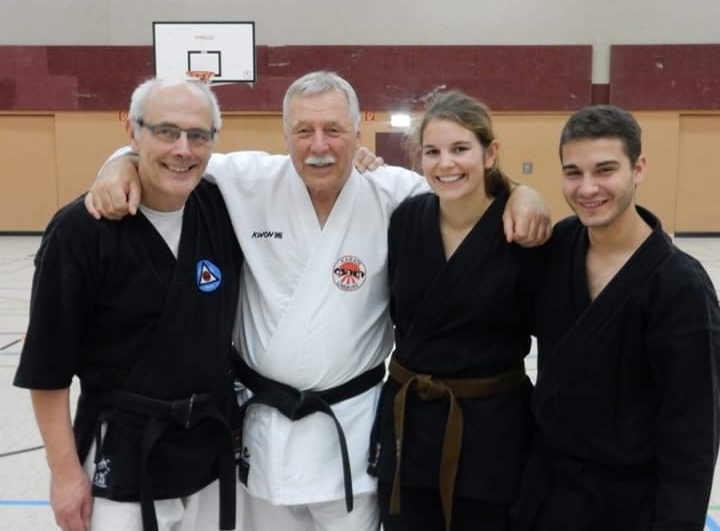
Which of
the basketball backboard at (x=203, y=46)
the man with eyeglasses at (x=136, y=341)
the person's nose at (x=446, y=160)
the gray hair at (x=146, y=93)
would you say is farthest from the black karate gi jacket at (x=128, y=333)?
the basketball backboard at (x=203, y=46)

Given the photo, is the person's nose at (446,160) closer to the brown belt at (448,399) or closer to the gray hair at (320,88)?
the gray hair at (320,88)

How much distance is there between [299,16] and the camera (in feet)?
42.0

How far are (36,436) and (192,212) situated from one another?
255 centimetres

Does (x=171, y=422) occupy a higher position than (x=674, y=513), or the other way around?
(x=171, y=422)

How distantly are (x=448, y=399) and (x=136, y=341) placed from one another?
898mm

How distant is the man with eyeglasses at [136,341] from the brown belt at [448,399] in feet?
1.81

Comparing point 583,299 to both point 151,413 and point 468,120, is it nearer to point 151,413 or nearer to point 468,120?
point 468,120

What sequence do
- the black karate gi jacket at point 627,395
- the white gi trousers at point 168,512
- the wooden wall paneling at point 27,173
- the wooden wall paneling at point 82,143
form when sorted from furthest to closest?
the wooden wall paneling at point 27,173 < the wooden wall paneling at point 82,143 < the white gi trousers at point 168,512 < the black karate gi jacket at point 627,395

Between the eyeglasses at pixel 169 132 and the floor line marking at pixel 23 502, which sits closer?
the eyeglasses at pixel 169 132

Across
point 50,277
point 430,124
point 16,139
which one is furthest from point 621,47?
point 50,277

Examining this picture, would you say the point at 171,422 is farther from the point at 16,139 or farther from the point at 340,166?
the point at 16,139

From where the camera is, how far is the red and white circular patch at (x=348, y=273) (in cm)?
229

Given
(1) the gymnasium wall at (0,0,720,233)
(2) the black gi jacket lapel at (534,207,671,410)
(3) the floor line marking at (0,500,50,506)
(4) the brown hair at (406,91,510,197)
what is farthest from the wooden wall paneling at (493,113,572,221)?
(2) the black gi jacket lapel at (534,207,671,410)

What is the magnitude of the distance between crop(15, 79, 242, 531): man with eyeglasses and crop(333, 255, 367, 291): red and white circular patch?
1.31 ft
